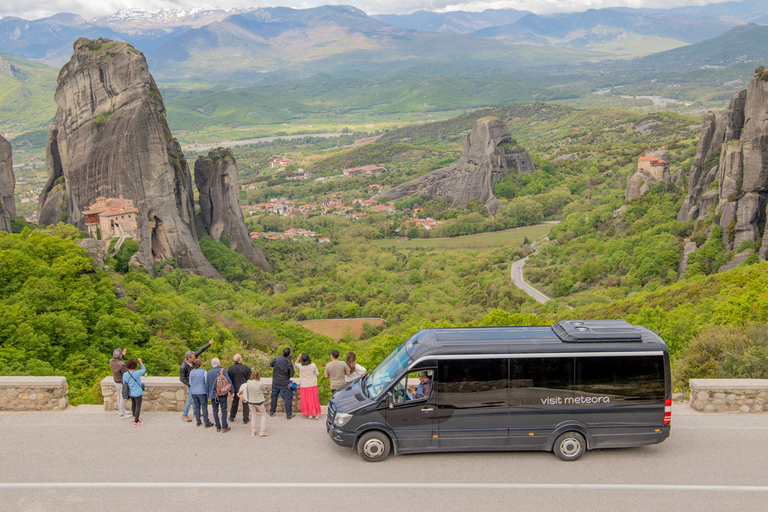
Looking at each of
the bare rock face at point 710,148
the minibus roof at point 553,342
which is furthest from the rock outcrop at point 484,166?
the minibus roof at point 553,342

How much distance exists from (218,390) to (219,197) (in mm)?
51078

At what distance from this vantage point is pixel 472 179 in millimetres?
118375

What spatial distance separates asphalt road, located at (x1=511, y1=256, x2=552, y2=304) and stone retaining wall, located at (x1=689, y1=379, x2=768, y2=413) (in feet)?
136

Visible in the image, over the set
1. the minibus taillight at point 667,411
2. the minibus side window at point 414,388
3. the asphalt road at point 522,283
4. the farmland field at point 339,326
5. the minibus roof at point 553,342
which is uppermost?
the minibus roof at point 553,342

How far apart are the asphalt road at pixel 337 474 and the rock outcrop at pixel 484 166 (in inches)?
3962

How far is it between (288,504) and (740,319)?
20147 mm

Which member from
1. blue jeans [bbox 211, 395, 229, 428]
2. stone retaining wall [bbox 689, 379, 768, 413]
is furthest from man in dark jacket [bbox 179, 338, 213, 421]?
stone retaining wall [bbox 689, 379, 768, 413]

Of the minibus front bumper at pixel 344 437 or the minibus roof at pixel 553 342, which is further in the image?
the minibus front bumper at pixel 344 437

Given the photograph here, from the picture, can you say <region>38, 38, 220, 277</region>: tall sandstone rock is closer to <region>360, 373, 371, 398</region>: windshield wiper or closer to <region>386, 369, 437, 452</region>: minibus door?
<region>360, 373, 371, 398</region>: windshield wiper

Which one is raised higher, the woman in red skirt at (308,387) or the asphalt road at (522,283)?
the woman in red skirt at (308,387)

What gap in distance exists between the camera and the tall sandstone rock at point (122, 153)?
51.2 m

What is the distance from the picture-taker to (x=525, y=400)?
12.4 meters

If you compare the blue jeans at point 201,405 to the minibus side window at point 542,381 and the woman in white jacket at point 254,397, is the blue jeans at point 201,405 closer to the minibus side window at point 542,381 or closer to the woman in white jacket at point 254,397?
the woman in white jacket at point 254,397

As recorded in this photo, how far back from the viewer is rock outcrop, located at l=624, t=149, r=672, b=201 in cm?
7344
